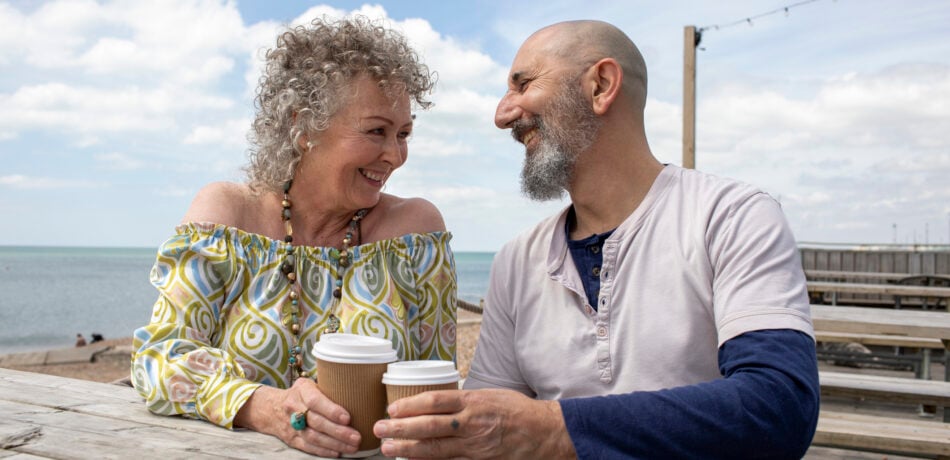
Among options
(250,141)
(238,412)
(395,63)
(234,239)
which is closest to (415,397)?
(238,412)

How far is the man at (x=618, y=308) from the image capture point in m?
1.27

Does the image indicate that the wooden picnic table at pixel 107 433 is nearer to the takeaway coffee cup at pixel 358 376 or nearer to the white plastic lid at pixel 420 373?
the takeaway coffee cup at pixel 358 376

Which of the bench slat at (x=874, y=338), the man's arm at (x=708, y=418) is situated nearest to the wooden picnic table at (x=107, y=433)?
the man's arm at (x=708, y=418)

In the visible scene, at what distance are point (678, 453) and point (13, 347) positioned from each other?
22.0 meters

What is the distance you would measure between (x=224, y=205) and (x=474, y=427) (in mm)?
1222

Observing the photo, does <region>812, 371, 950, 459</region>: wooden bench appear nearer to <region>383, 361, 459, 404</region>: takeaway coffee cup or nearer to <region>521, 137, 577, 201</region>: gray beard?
<region>521, 137, 577, 201</region>: gray beard

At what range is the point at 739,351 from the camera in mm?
1397

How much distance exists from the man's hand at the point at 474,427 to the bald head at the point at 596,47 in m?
1.02

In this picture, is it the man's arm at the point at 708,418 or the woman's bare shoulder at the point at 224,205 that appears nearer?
the man's arm at the point at 708,418

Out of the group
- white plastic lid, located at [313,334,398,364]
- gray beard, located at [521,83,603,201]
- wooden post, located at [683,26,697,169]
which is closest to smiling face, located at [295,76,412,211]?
gray beard, located at [521,83,603,201]

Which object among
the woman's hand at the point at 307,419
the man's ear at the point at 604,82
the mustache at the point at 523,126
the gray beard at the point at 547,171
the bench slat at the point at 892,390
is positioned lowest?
the bench slat at the point at 892,390

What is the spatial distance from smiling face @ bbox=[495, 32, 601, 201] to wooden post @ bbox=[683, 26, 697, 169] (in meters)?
5.68

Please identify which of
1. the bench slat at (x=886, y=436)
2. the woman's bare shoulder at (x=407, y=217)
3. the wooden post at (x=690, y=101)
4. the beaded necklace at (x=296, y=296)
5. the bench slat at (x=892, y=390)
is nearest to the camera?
the beaded necklace at (x=296, y=296)

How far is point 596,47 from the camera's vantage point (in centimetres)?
193
